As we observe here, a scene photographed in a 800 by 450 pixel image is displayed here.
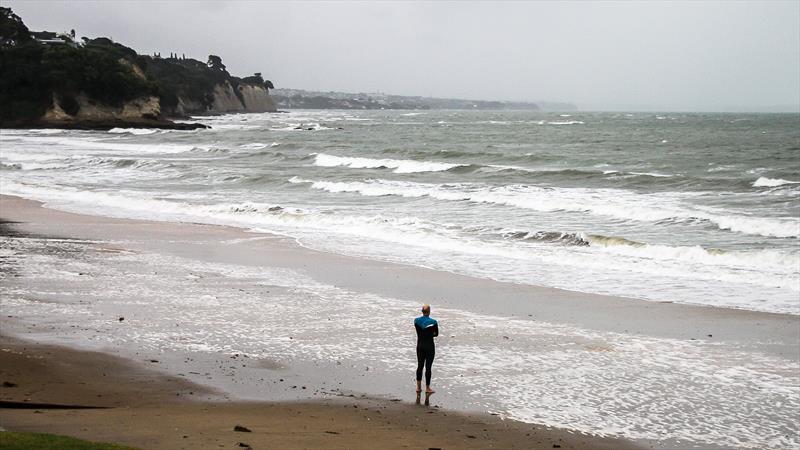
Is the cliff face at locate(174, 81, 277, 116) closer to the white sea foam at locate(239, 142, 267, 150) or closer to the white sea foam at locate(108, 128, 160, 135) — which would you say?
the white sea foam at locate(108, 128, 160, 135)

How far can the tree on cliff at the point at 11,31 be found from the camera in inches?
4183

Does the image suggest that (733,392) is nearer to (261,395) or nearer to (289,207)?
(261,395)

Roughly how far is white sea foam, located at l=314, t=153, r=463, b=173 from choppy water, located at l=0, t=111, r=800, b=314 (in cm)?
13

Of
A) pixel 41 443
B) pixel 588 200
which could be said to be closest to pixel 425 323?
pixel 41 443

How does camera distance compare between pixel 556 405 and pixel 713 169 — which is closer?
pixel 556 405

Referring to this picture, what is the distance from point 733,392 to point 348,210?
19.9 meters

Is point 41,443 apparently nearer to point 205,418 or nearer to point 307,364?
point 205,418

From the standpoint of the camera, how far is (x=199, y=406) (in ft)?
27.3

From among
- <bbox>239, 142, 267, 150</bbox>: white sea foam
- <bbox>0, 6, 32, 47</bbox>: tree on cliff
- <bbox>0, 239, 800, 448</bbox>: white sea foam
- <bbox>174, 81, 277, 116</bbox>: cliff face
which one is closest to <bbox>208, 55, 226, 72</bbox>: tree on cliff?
<bbox>174, 81, 277, 116</bbox>: cliff face

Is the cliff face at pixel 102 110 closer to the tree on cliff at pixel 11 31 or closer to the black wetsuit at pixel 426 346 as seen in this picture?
the tree on cliff at pixel 11 31

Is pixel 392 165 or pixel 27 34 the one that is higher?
pixel 27 34

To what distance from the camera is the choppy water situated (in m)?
18.1

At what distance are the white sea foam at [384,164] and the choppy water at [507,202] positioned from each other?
0.41 ft

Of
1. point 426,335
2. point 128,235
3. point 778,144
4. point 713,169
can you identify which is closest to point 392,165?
point 713,169
